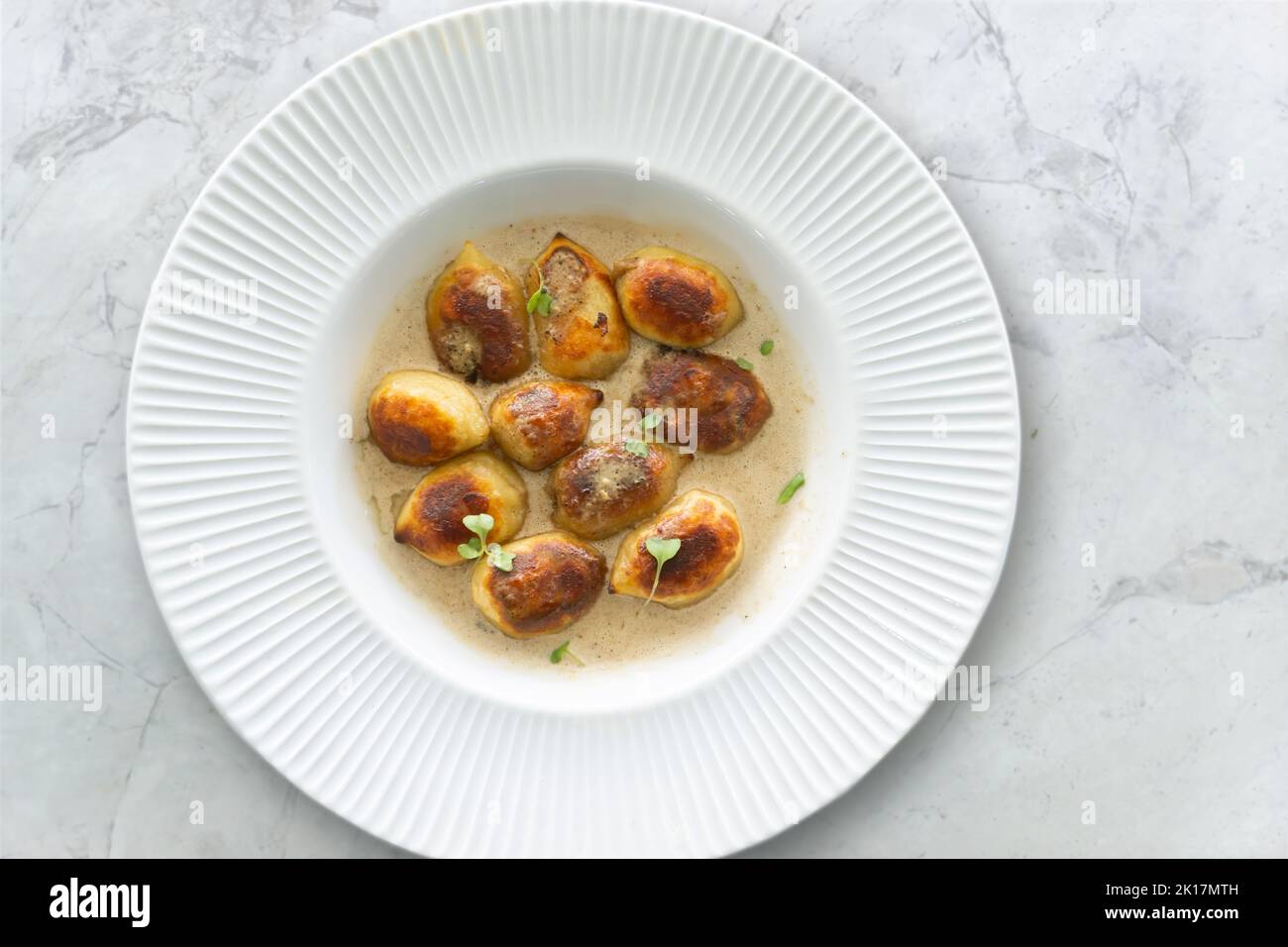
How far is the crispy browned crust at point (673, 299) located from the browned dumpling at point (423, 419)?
18.9 inches

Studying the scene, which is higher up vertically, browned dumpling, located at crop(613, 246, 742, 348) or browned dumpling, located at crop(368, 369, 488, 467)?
browned dumpling, located at crop(613, 246, 742, 348)

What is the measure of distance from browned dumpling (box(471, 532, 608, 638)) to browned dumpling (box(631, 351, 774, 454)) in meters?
0.39

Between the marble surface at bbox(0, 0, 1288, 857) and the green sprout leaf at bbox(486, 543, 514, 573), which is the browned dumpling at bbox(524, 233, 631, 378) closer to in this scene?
the green sprout leaf at bbox(486, 543, 514, 573)

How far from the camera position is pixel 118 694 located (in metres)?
2.51

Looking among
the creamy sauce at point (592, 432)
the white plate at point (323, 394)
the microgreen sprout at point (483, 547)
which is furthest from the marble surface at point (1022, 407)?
the microgreen sprout at point (483, 547)

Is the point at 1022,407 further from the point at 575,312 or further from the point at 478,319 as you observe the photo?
the point at 478,319

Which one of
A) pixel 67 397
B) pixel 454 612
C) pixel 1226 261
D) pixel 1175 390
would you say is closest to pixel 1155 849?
pixel 1175 390

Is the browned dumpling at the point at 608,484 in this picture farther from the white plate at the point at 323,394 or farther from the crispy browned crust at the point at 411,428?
the white plate at the point at 323,394

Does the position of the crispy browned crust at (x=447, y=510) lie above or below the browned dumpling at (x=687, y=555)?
above

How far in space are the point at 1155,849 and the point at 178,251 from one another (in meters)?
2.82

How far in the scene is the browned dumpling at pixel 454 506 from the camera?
240 cm

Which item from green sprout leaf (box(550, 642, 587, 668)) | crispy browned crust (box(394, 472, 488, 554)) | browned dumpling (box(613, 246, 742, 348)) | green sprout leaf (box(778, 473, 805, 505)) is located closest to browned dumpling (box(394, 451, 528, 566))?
crispy browned crust (box(394, 472, 488, 554))

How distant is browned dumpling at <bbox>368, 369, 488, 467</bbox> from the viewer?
2373 millimetres

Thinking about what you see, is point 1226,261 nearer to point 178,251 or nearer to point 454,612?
point 454,612
